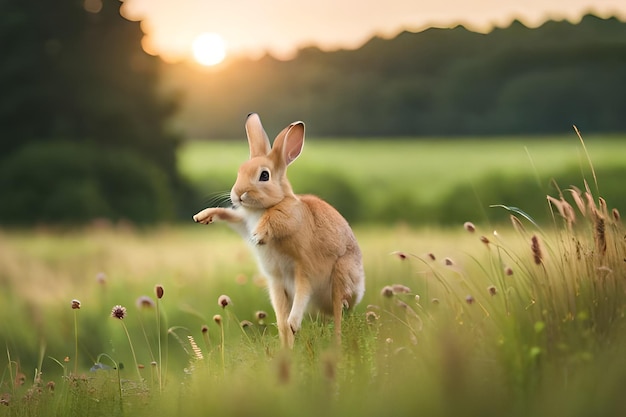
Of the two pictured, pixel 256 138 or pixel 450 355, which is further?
pixel 256 138

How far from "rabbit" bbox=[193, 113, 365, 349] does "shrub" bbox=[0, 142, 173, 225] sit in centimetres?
1041

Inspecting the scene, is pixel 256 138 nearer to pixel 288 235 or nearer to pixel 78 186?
pixel 288 235

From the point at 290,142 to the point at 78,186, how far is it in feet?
36.7

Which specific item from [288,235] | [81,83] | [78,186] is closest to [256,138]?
[288,235]

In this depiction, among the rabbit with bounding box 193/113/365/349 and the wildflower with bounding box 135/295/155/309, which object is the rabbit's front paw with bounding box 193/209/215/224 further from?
the wildflower with bounding box 135/295/155/309

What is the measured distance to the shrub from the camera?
14.6m

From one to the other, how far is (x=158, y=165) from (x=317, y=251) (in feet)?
40.9

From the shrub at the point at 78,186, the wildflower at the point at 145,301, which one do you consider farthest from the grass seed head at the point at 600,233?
the shrub at the point at 78,186

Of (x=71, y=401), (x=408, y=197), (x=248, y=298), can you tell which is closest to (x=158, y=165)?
(x=408, y=197)

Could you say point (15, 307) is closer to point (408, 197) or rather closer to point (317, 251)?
point (317, 251)

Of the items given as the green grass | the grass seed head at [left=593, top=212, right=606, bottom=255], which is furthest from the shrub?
the grass seed head at [left=593, top=212, right=606, bottom=255]

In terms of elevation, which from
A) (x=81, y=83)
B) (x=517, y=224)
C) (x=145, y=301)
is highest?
(x=81, y=83)

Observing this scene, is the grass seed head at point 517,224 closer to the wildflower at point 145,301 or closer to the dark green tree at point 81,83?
the wildflower at point 145,301

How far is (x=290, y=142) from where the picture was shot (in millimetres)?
4305
